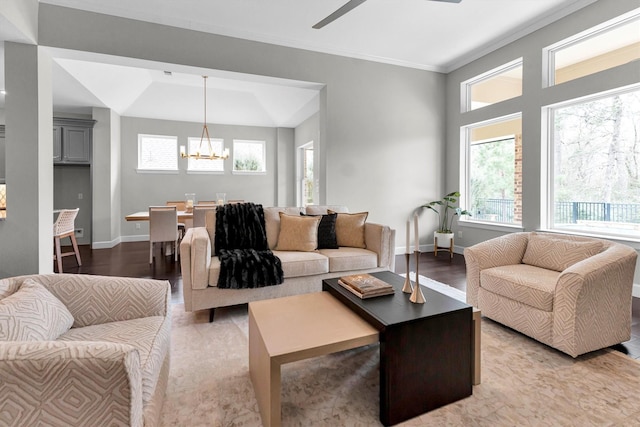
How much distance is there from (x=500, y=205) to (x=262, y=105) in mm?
5048

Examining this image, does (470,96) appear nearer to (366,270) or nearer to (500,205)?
(500,205)

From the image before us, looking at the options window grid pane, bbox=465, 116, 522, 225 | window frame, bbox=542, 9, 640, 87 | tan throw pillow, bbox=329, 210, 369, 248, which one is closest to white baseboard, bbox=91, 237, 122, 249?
tan throw pillow, bbox=329, 210, 369, 248

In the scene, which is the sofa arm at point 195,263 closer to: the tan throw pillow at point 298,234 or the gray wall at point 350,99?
the tan throw pillow at point 298,234

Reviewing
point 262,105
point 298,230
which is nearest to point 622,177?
point 298,230

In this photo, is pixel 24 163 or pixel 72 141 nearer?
pixel 24 163

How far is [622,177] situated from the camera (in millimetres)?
3268

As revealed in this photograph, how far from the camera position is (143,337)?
1.33m

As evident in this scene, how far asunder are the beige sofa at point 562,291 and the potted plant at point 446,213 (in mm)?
2343

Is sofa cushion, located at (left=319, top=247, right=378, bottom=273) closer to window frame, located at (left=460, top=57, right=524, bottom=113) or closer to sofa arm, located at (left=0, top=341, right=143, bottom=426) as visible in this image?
sofa arm, located at (left=0, top=341, right=143, bottom=426)

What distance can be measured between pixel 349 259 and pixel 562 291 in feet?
5.40

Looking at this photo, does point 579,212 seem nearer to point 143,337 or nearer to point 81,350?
point 143,337

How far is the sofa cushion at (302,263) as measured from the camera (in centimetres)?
278

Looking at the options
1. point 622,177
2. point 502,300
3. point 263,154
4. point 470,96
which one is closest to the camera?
point 502,300

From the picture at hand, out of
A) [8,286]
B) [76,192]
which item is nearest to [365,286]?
[8,286]
